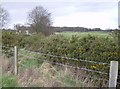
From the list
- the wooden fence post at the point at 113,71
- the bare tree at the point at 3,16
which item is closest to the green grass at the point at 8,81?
the wooden fence post at the point at 113,71

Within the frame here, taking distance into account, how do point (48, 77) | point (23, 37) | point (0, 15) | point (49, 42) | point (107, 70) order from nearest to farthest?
point (107, 70) < point (48, 77) < point (49, 42) < point (0, 15) < point (23, 37)

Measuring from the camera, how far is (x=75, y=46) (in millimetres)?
6953

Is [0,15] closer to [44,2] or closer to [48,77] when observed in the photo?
[44,2]

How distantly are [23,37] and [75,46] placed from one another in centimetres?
469

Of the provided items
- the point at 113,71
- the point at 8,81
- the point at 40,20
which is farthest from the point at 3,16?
the point at 113,71

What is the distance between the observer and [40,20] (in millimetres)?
10914

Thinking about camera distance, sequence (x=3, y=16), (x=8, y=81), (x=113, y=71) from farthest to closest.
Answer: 1. (x=3, y=16)
2. (x=8, y=81)
3. (x=113, y=71)

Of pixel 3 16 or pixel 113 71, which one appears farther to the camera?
pixel 3 16

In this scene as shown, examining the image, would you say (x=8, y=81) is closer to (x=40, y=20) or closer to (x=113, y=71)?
(x=113, y=71)

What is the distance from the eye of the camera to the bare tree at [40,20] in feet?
33.2

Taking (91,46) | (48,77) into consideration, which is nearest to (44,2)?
(91,46)

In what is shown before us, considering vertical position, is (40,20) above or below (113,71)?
above

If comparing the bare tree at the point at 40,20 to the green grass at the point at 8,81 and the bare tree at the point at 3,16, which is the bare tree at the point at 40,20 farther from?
the green grass at the point at 8,81

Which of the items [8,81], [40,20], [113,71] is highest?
[40,20]
